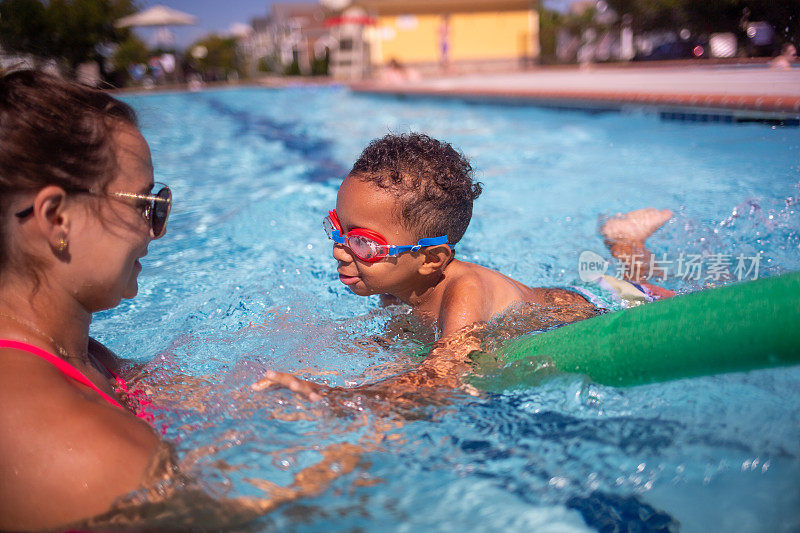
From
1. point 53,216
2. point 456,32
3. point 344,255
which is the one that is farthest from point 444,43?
point 53,216

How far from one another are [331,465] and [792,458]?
1325 millimetres

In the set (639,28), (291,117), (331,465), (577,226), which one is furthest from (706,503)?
(291,117)

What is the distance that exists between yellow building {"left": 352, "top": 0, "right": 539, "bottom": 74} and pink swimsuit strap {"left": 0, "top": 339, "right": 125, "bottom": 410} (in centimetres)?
3335

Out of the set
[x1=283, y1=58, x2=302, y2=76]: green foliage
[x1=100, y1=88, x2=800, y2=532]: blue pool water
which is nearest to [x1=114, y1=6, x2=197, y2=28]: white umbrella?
[x1=283, y1=58, x2=302, y2=76]: green foliage

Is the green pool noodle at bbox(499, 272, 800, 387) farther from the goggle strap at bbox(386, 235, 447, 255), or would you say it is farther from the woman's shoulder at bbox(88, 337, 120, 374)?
the woman's shoulder at bbox(88, 337, 120, 374)

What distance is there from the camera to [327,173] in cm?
771

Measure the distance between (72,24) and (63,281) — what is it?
78.7 feet

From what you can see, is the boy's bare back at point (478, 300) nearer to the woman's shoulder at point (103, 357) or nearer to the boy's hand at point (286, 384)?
the boy's hand at point (286, 384)

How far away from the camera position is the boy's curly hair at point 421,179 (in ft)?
8.62

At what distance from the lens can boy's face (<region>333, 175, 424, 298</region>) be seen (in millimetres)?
2617

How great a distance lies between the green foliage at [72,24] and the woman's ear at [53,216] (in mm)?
21418

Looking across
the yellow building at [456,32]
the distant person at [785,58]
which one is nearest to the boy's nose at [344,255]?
the distant person at [785,58]

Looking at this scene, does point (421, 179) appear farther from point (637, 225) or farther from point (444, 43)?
point (444, 43)

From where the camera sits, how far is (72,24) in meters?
21.3
